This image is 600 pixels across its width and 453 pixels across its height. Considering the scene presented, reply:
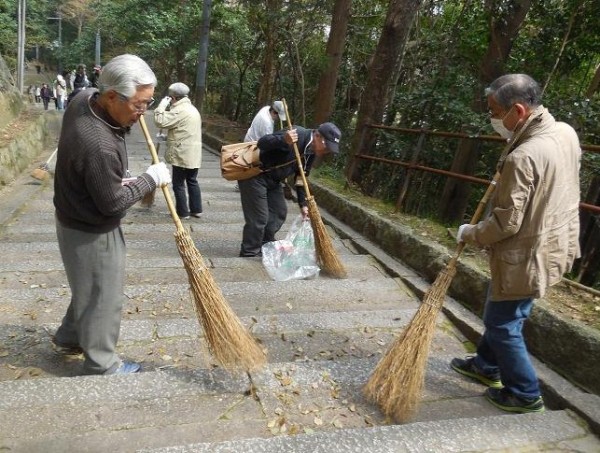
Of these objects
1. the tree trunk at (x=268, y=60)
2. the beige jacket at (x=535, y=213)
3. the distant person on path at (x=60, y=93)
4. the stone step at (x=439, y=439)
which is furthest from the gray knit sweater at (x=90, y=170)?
the distant person on path at (x=60, y=93)

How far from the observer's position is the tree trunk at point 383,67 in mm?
6047

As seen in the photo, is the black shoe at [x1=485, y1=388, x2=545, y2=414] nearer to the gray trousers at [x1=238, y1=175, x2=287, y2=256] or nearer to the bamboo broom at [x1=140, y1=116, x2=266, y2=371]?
the bamboo broom at [x1=140, y1=116, x2=266, y2=371]

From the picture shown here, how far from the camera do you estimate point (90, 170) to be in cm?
206

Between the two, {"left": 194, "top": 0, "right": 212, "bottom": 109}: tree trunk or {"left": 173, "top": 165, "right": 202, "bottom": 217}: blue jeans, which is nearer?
{"left": 173, "top": 165, "right": 202, "bottom": 217}: blue jeans

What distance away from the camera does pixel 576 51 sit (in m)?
7.01

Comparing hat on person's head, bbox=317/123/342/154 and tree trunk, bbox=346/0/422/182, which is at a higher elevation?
tree trunk, bbox=346/0/422/182

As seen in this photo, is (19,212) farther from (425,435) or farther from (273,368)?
(425,435)

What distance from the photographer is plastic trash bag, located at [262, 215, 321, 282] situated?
420 centimetres

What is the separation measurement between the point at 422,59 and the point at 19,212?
8697 millimetres

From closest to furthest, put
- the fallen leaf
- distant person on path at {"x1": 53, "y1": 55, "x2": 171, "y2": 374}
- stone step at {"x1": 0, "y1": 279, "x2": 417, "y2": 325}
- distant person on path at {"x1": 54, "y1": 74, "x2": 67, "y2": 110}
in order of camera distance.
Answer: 1. distant person on path at {"x1": 53, "y1": 55, "x2": 171, "y2": 374}
2. the fallen leaf
3. stone step at {"x1": 0, "y1": 279, "x2": 417, "y2": 325}
4. distant person on path at {"x1": 54, "y1": 74, "x2": 67, "y2": 110}

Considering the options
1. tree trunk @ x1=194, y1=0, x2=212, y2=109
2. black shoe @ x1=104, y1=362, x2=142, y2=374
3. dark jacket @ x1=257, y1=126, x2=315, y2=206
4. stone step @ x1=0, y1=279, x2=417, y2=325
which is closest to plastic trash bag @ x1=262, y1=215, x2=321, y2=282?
stone step @ x1=0, y1=279, x2=417, y2=325

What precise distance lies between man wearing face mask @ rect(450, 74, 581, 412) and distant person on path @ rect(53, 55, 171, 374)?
5.37ft

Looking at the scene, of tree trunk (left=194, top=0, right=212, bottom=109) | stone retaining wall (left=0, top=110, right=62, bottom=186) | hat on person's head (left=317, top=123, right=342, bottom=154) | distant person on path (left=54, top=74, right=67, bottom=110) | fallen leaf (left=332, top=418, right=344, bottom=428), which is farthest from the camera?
distant person on path (left=54, top=74, right=67, bottom=110)

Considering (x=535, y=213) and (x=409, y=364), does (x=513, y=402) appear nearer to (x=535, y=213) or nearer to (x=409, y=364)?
(x=409, y=364)
